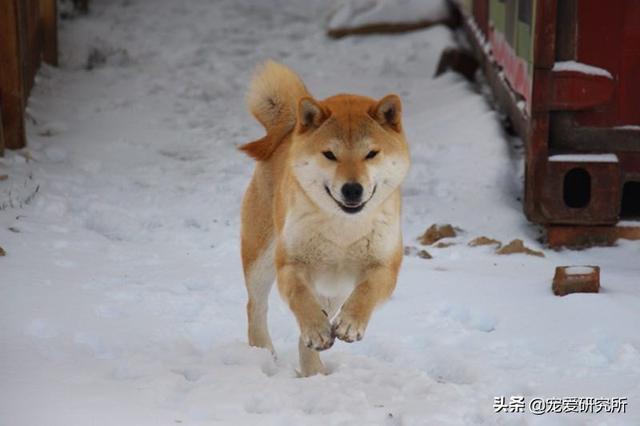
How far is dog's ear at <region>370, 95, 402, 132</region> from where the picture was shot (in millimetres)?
4359

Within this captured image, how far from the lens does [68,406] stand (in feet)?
12.5

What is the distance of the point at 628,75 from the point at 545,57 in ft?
1.91

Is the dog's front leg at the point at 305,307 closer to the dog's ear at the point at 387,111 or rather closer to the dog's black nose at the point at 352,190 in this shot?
the dog's black nose at the point at 352,190

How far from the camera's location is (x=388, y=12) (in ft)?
39.4

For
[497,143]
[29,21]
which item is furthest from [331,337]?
[29,21]

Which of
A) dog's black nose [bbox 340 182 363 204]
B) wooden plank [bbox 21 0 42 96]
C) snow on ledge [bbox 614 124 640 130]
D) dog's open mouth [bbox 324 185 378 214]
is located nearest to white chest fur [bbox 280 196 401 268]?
dog's open mouth [bbox 324 185 378 214]

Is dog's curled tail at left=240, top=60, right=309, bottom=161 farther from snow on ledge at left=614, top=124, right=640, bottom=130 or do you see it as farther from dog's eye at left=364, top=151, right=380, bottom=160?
snow on ledge at left=614, top=124, right=640, bottom=130

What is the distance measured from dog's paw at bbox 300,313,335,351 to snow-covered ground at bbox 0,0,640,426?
273mm

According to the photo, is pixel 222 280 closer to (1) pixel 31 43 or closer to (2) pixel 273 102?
(2) pixel 273 102

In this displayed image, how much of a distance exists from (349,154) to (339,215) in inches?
10.3

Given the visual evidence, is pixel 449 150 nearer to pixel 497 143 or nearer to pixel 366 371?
pixel 497 143

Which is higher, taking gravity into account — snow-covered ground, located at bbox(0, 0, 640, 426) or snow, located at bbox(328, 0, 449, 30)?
snow, located at bbox(328, 0, 449, 30)

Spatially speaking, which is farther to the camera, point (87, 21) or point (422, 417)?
point (87, 21)

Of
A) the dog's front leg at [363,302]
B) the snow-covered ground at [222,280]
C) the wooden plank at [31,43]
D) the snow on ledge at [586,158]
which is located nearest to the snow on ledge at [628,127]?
the snow on ledge at [586,158]
